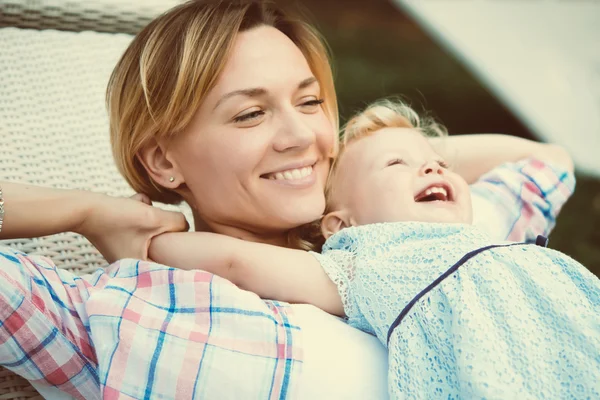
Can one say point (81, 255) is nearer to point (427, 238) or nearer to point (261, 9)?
point (261, 9)

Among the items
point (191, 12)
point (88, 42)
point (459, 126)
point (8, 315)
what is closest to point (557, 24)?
point (459, 126)

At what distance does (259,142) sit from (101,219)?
0.45m

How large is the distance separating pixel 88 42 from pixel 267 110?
1.25 meters

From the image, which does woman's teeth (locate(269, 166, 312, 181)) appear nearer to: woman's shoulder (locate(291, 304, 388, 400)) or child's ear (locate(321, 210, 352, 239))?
child's ear (locate(321, 210, 352, 239))

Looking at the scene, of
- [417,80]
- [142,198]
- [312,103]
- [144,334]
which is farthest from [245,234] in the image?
[417,80]

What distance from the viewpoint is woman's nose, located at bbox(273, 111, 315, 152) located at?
1.75 metres

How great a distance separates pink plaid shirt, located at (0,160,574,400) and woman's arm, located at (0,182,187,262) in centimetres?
11

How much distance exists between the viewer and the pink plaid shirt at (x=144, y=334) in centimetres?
146

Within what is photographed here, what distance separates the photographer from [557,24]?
21.1ft

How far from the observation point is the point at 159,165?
6.25 ft

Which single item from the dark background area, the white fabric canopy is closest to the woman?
the dark background area

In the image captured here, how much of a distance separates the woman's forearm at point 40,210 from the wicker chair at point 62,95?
1.29ft

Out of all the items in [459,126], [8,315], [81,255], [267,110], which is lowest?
[459,126]

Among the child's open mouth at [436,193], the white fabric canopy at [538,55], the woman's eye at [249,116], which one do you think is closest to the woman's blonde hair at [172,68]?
the woman's eye at [249,116]
